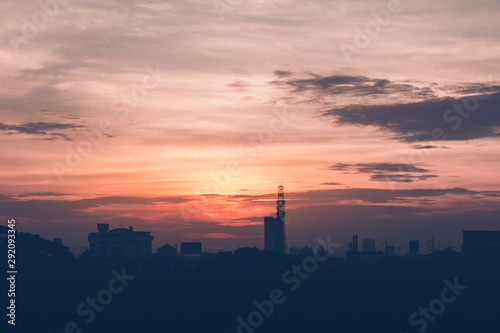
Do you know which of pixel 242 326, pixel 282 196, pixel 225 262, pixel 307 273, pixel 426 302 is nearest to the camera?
pixel 242 326

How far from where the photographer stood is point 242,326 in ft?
273

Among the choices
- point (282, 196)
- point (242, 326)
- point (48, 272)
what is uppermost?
point (282, 196)

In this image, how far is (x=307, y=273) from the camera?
11212 cm

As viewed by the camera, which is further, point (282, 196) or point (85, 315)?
point (282, 196)

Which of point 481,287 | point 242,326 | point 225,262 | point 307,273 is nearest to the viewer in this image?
point 242,326

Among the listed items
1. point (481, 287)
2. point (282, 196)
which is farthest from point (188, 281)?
point (282, 196)

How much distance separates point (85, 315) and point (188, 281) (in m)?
25.2

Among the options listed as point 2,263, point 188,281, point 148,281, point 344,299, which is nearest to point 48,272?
point 2,263

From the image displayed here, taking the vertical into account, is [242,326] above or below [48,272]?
below

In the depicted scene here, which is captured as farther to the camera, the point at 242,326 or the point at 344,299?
the point at 344,299

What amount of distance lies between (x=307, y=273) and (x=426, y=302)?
25488mm

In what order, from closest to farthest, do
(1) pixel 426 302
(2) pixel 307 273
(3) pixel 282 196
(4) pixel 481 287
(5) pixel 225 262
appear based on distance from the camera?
(1) pixel 426 302
(4) pixel 481 287
(2) pixel 307 273
(5) pixel 225 262
(3) pixel 282 196

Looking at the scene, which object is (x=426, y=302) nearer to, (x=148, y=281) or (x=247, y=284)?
(x=247, y=284)

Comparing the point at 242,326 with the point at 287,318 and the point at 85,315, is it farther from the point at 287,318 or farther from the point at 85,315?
the point at 85,315
